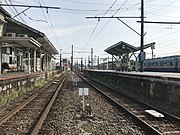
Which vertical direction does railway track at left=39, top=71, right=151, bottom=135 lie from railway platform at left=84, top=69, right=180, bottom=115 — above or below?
below

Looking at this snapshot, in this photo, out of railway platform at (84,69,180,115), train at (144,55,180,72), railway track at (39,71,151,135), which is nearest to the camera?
railway track at (39,71,151,135)

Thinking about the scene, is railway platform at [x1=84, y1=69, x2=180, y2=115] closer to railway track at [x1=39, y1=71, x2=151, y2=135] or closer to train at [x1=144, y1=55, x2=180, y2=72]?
railway track at [x1=39, y1=71, x2=151, y2=135]

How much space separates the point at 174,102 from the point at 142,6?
13226 mm

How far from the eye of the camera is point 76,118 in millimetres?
9500

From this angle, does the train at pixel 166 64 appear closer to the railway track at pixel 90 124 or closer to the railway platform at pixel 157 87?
the railway platform at pixel 157 87

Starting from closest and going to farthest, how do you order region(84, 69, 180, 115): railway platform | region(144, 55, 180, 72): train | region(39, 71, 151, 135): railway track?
region(39, 71, 151, 135): railway track
region(84, 69, 180, 115): railway platform
region(144, 55, 180, 72): train

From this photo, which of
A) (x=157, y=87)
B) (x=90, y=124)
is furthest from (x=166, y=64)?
(x=90, y=124)

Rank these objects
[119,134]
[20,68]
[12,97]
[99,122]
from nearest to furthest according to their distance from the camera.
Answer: [119,134] → [99,122] → [12,97] → [20,68]

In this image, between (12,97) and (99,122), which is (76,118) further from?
(12,97)

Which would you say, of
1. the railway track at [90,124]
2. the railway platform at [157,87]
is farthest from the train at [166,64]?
the railway track at [90,124]

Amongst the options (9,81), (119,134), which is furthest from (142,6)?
(119,134)

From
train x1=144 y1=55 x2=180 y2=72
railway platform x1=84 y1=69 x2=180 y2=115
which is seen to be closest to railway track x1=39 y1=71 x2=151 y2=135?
railway platform x1=84 y1=69 x2=180 y2=115

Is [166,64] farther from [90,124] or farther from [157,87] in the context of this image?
[90,124]

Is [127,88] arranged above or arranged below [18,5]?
below
